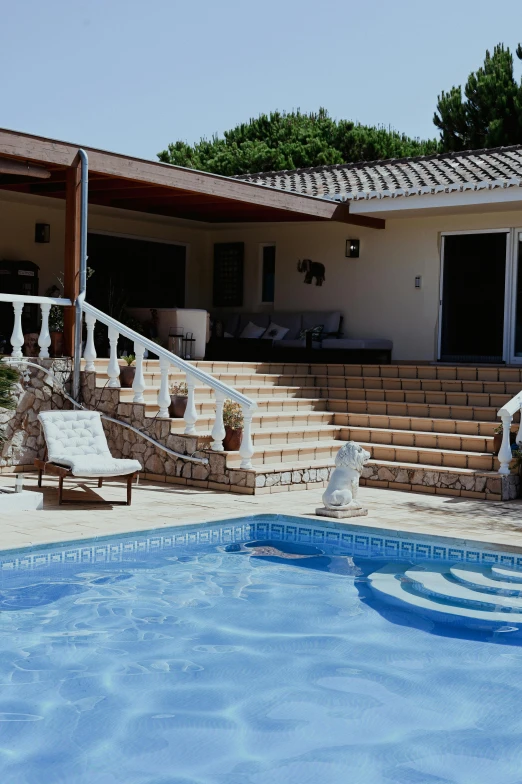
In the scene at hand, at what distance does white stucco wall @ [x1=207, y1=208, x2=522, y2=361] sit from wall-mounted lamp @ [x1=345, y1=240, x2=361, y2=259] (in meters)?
0.09

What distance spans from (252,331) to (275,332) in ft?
1.51

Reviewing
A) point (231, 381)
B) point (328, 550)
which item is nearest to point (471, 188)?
point (231, 381)

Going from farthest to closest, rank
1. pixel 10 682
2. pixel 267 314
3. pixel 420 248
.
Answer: pixel 267 314 < pixel 420 248 < pixel 10 682

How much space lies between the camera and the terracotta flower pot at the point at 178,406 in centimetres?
1133

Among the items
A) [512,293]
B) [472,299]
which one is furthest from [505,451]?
[472,299]

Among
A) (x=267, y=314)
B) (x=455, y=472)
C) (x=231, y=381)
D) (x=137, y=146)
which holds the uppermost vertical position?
(x=137, y=146)

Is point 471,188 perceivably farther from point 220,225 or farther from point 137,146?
point 137,146

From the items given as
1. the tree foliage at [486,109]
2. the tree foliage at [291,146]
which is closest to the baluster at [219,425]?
the tree foliage at [486,109]

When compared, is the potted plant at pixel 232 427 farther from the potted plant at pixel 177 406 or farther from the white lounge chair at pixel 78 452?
the white lounge chair at pixel 78 452

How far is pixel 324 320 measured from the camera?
54.4 feet

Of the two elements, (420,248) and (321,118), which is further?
(321,118)

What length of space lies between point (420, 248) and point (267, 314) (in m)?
3.10

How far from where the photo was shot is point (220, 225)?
17.8 metres

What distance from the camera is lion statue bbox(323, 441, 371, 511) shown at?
9203mm
